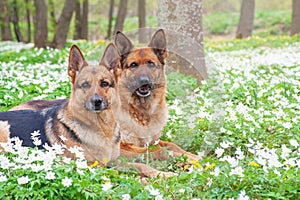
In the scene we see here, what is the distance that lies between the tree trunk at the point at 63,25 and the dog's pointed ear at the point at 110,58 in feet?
37.9

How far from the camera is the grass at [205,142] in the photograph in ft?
13.7

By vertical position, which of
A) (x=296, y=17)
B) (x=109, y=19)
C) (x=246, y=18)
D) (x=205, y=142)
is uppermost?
(x=296, y=17)

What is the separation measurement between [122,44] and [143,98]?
80 cm

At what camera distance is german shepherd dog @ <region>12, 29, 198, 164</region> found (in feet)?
19.9

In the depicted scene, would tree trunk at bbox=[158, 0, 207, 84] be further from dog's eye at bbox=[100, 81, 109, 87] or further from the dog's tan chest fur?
dog's eye at bbox=[100, 81, 109, 87]

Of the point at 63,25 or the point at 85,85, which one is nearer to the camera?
the point at 85,85

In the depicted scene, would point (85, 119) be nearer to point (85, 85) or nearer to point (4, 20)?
point (85, 85)

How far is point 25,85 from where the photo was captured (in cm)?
940

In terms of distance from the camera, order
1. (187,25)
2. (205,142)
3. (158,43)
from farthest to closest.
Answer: (187,25) → (205,142) → (158,43)

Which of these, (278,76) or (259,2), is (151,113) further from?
(259,2)

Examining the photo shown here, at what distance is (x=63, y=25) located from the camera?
55.7 ft

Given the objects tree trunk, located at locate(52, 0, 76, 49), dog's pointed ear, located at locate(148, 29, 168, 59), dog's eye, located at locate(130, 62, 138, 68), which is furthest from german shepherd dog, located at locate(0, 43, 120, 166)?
tree trunk, located at locate(52, 0, 76, 49)

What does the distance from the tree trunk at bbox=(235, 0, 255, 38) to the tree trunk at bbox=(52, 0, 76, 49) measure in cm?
1254

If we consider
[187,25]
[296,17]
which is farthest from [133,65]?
[296,17]
